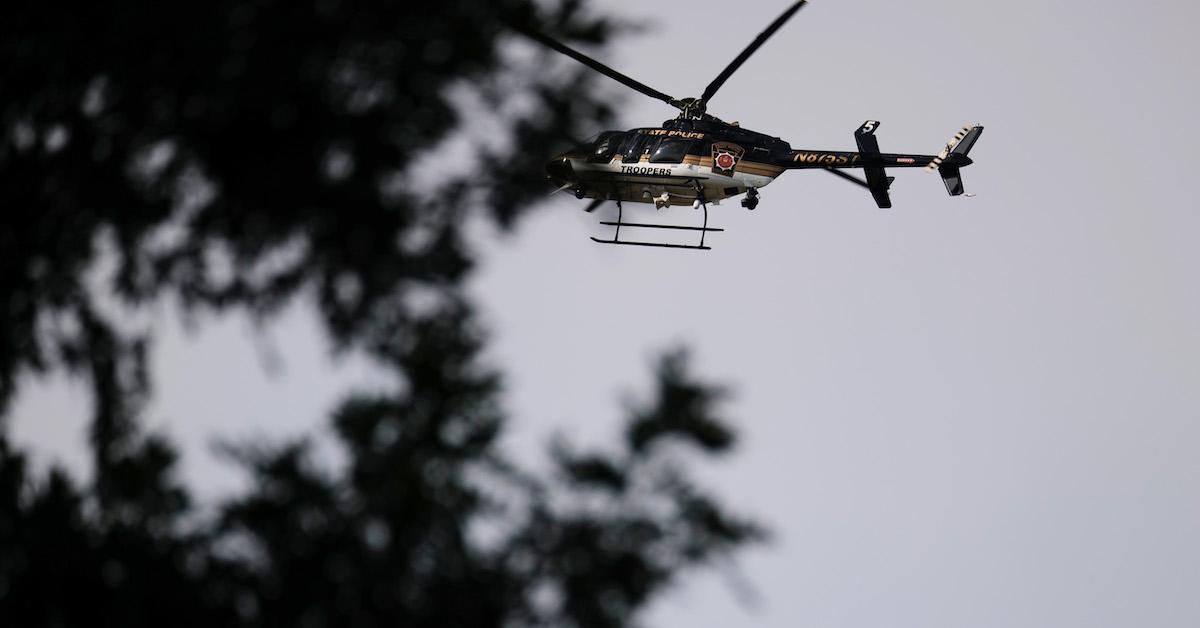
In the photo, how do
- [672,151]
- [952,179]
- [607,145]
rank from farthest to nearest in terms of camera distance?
[952,179] → [607,145] → [672,151]

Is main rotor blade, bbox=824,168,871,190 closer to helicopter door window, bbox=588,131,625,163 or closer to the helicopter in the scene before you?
the helicopter

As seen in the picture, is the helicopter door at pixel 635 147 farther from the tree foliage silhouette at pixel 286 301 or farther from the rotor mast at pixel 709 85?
the tree foliage silhouette at pixel 286 301

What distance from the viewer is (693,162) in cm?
2880

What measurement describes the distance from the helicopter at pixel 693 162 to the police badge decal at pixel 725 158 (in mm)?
17

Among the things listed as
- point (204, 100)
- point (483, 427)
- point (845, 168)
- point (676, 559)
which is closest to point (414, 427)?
point (483, 427)

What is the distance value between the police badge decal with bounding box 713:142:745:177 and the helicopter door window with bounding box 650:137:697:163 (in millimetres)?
460

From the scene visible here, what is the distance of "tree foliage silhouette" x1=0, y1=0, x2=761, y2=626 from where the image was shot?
883 cm

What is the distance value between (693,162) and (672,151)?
441mm

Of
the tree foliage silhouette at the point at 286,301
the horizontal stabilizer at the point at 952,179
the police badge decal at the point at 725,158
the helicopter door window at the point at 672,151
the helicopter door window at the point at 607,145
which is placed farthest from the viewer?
the horizontal stabilizer at the point at 952,179

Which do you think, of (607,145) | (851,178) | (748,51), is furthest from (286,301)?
(851,178)

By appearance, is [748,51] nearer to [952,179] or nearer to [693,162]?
[693,162]

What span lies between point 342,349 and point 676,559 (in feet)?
7.48

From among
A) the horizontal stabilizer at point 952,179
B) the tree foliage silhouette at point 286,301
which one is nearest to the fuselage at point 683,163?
the horizontal stabilizer at point 952,179

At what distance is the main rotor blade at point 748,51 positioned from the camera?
2712cm
